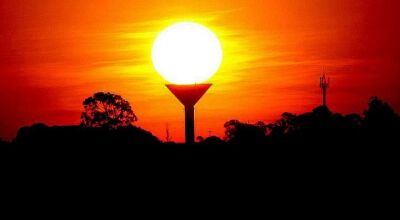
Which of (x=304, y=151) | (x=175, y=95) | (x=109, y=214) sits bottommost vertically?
(x=109, y=214)

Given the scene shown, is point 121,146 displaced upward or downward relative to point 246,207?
upward

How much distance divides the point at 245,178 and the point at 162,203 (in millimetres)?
6412

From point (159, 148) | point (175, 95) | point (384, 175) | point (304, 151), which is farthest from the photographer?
point (175, 95)

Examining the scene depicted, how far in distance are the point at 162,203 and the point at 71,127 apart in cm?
1850

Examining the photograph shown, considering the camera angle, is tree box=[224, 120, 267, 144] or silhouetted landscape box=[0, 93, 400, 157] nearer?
silhouetted landscape box=[0, 93, 400, 157]

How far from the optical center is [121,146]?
179ft

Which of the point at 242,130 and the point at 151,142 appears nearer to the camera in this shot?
the point at 151,142

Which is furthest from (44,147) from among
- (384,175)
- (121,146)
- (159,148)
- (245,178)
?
(384,175)

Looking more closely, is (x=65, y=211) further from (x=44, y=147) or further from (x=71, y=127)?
(x=71, y=127)

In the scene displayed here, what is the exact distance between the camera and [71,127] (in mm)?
59844

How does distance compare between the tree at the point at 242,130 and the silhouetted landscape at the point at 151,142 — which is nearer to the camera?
the silhouetted landscape at the point at 151,142

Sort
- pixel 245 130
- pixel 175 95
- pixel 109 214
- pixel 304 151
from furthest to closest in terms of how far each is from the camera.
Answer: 1. pixel 245 130
2. pixel 175 95
3. pixel 304 151
4. pixel 109 214

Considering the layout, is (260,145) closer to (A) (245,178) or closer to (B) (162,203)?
(A) (245,178)

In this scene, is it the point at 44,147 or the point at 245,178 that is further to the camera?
the point at 44,147
